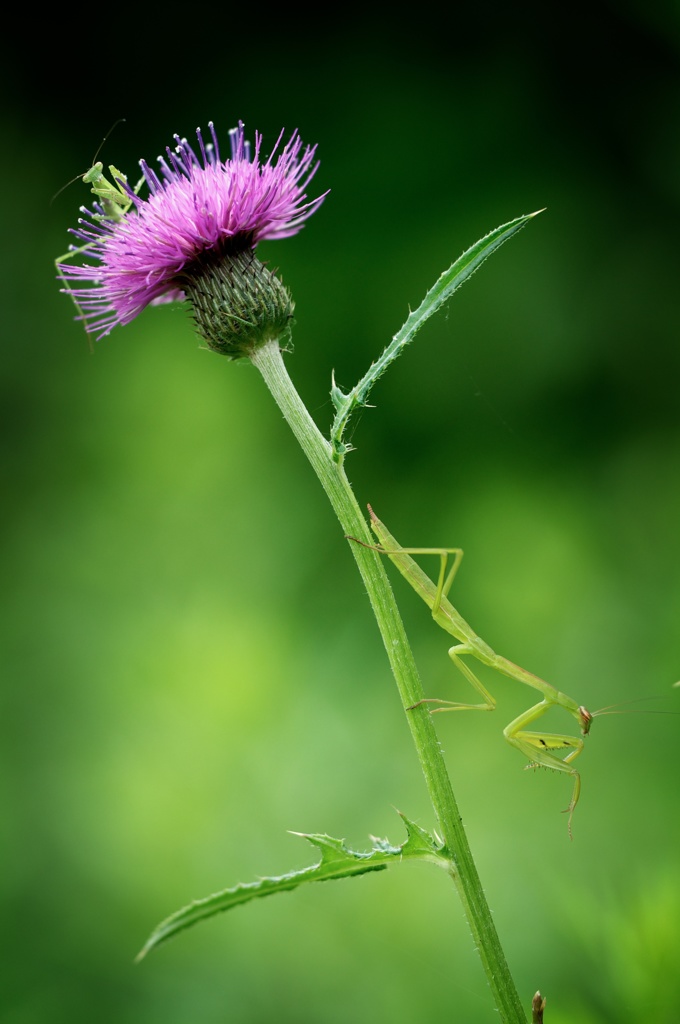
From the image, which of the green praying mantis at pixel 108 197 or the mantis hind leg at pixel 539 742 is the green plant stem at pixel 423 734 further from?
the green praying mantis at pixel 108 197

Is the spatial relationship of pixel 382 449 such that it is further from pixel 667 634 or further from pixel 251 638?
pixel 667 634

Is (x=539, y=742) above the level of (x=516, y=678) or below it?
below

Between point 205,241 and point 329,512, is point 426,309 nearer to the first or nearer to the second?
point 205,241

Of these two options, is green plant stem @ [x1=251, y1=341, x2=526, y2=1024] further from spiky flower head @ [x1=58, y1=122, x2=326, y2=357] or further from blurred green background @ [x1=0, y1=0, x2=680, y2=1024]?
blurred green background @ [x1=0, y1=0, x2=680, y2=1024]

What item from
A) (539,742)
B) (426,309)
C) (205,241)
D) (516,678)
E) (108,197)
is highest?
(108,197)

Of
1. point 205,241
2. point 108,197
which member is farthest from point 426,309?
point 108,197

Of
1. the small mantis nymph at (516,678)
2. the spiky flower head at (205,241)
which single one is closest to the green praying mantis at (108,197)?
the spiky flower head at (205,241)

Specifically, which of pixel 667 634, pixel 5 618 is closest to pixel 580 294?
pixel 667 634
